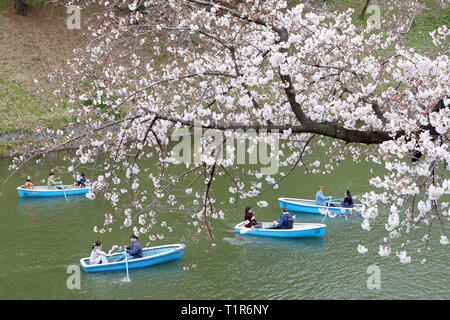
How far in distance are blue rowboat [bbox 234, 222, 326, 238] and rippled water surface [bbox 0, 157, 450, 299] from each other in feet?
0.59

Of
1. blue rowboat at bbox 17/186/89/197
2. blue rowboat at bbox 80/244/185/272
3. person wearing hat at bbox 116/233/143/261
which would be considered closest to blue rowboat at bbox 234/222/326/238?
blue rowboat at bbox 80/244/185/272

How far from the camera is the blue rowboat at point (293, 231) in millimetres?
12875

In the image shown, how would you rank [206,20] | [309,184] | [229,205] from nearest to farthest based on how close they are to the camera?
[206,20], [229,205], [309,184]

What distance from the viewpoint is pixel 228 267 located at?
1116 centimetres

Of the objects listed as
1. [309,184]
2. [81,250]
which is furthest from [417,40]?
[81,250]

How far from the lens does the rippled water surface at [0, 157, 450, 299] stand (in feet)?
32.6

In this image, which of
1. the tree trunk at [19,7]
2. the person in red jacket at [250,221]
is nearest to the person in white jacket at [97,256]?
the person in red jacket at [250,221]

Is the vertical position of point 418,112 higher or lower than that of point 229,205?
higher

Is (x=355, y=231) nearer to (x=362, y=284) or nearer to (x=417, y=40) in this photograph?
(x=362, y=284)

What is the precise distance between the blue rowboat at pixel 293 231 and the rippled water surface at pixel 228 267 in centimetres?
18

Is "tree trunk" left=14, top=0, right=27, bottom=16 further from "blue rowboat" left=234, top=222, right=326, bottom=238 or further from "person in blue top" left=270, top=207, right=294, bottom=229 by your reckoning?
"person in blue top" left=270, top=207, right=294, bottom=229

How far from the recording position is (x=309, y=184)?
61.2 feet
